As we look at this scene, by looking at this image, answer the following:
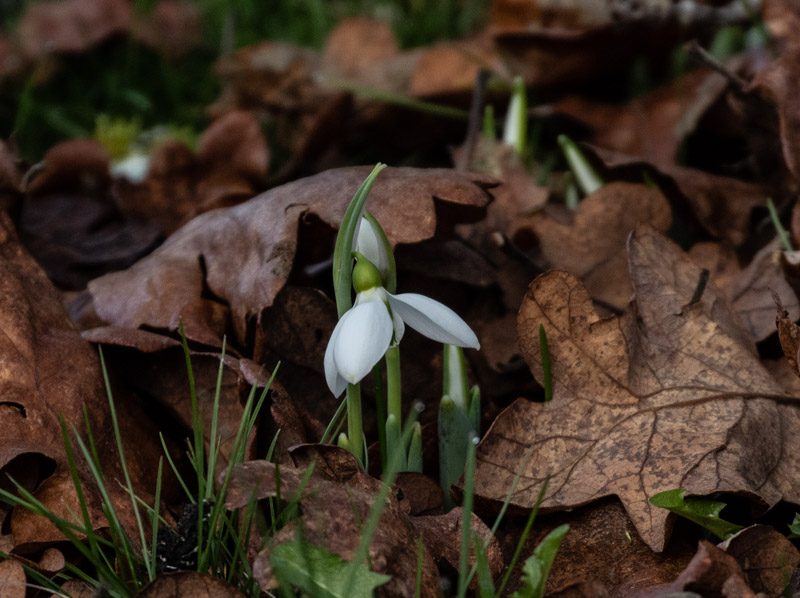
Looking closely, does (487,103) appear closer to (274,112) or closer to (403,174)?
(274,112)

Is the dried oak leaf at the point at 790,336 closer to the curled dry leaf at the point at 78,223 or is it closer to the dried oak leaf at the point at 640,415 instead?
the dried oak leaf at the point at 640,415

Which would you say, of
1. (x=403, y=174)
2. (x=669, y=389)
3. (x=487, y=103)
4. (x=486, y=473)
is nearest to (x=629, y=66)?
(x=487, y=103)

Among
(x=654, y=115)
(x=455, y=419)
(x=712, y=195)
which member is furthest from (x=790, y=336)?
(x=654, y=115)

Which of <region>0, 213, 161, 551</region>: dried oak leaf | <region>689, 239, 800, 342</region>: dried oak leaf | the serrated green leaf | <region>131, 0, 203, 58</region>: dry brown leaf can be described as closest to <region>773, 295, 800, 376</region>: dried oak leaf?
<region>689, 239, 800, 342</region>: dried oak leaf

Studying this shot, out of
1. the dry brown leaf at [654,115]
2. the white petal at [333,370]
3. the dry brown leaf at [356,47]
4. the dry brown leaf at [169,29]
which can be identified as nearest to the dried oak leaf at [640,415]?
the white petal at [333,370]

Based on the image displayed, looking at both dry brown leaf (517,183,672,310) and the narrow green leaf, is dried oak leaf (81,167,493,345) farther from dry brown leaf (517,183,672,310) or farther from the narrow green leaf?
the narrow green leaf
